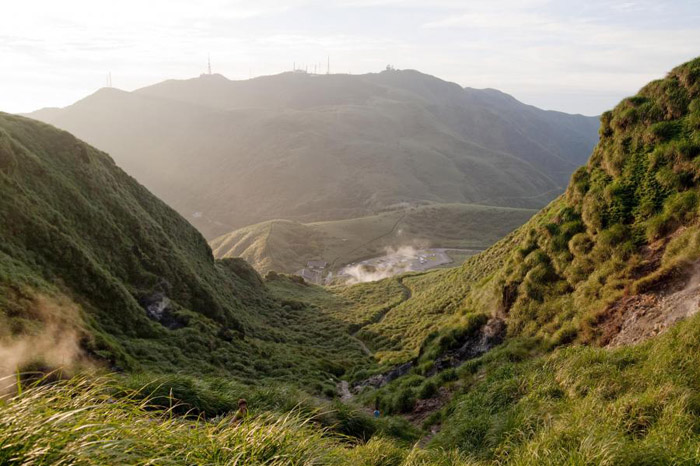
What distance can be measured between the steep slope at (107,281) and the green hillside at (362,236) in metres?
84.2

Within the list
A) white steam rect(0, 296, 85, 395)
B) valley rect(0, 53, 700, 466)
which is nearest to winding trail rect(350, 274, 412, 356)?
valley rect(0, 53, 700, 466)

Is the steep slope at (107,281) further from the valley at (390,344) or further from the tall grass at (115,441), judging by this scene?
the tall grass at (115,441)

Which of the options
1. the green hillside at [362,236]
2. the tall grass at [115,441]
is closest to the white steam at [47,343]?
the tall grass at [115,441]

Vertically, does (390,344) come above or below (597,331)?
below

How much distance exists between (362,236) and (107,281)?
133397 mm

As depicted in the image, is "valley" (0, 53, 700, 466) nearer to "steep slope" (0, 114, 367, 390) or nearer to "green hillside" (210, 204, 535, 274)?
"steep slope" (0, 114, 367, 390)

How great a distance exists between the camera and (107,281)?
22984 mm

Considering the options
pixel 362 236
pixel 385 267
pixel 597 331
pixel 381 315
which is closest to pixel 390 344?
pixel 381 315

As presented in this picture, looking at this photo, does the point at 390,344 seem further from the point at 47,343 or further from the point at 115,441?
the point at 115,441

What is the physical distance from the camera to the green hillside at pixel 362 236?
13312 centimetres

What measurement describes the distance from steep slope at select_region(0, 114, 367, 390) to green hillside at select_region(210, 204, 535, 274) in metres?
84.2

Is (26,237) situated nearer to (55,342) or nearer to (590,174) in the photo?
(55,342)

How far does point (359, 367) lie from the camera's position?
29141mm

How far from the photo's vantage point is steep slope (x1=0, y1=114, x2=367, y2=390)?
1764 cm
